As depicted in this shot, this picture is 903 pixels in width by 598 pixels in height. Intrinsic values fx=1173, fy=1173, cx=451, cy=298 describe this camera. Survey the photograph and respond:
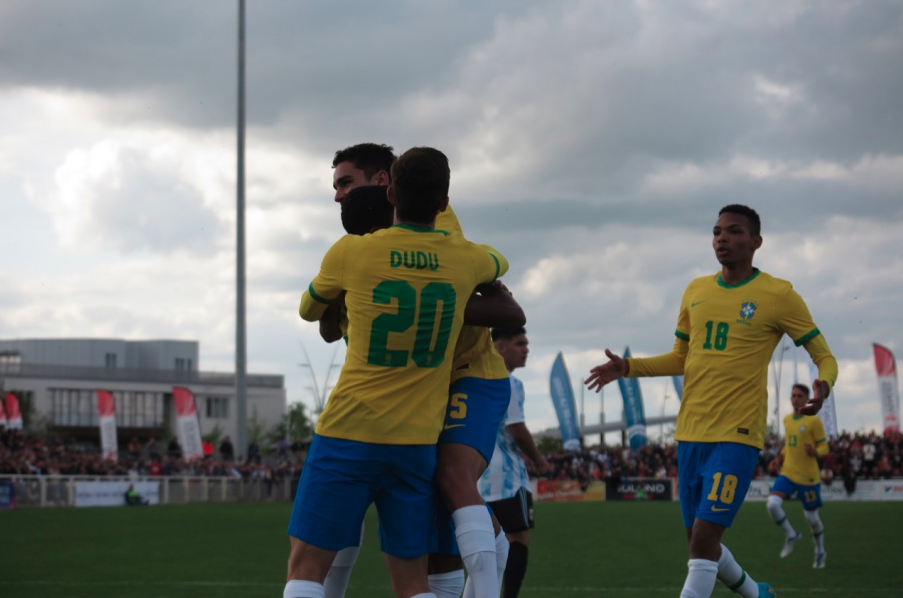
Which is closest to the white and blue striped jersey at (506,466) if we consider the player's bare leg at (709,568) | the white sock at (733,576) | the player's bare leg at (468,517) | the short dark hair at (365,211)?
the player's bare leg at (709,568)

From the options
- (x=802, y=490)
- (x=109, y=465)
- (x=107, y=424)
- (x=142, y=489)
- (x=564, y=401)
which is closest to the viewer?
(x=802, y=490)

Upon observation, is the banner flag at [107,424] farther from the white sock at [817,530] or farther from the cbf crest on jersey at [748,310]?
the cbf crest on jersey at [748,310]

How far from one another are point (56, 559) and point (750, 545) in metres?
9.78

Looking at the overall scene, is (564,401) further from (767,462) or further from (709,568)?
(709,568)

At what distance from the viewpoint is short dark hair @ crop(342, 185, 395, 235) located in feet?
16.7

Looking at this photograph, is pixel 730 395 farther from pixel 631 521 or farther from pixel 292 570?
pixel 631 521

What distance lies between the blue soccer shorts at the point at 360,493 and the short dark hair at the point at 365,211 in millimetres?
986

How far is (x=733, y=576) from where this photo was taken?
7.04m

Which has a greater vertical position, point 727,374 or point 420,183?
point 420,183

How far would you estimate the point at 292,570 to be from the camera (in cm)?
456

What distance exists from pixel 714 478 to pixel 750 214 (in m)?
1.72

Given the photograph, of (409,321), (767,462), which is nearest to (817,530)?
(409,321)

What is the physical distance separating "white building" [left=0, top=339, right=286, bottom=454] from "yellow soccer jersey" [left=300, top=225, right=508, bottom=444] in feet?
310

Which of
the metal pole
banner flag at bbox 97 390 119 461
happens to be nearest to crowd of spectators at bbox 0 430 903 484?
the metal pole
